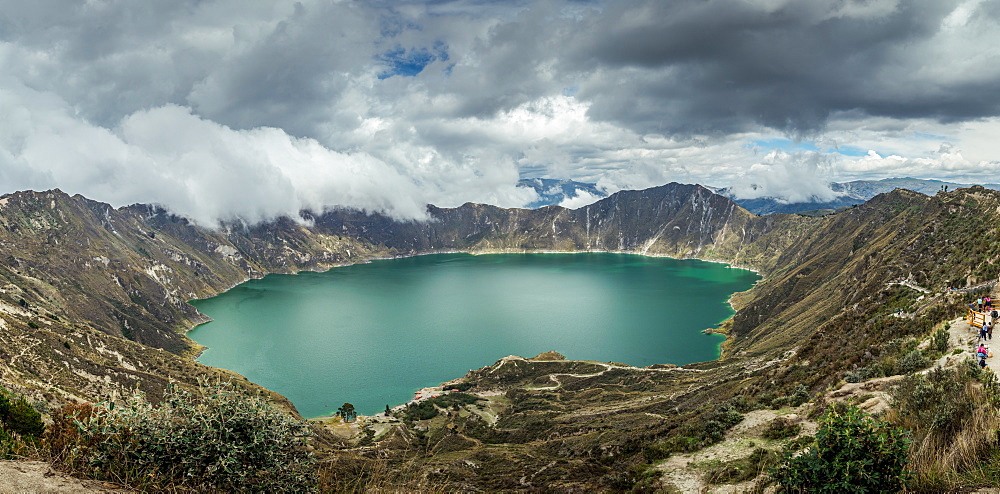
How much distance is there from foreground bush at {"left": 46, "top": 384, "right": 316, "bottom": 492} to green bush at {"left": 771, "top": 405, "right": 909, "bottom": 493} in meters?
9.62

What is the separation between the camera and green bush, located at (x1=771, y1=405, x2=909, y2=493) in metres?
8.45

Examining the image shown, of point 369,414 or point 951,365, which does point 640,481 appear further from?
point 369,414

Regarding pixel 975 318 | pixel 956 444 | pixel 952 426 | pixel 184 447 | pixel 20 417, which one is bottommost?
pixel 20 417

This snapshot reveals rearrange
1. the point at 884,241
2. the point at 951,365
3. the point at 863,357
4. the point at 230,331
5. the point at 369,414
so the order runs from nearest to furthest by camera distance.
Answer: the point at 951,365
the point at 863,357
the point at 369,414
the point at 884,241
the point at 230,331

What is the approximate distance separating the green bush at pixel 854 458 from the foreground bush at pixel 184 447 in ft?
31.6

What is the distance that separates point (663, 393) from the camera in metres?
68.4

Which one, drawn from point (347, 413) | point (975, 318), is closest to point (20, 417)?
point (975, 318)

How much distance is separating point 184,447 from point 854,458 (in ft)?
39.5

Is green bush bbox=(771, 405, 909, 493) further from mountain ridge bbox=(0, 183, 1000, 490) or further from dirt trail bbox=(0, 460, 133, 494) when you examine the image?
dirt trail bbox=(0, 460, 133, 494)

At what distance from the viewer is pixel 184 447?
8727mm

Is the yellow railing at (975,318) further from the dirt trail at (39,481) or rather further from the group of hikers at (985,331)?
the dirt trail at (39,481)

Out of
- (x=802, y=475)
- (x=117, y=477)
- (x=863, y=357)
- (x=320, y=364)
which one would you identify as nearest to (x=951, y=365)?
(x=863, y=357)

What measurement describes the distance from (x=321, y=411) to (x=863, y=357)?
86500 mm

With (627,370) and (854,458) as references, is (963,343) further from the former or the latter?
(627,370)
